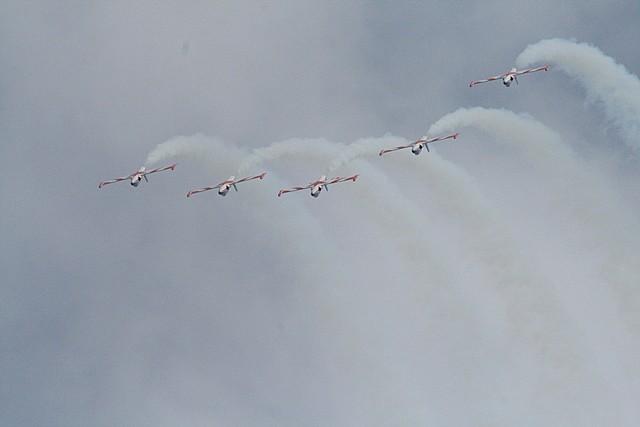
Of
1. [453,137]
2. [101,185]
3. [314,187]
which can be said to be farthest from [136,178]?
[453,137]

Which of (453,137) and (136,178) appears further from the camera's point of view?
(136,178)

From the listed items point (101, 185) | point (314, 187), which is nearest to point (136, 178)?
point (101, 185)

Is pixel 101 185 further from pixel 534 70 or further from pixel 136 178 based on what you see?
pixel 534 70

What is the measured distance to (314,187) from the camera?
156375 mm

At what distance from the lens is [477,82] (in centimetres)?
15725

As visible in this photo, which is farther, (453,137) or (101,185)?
(101,185)

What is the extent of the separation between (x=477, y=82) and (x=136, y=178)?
117 feet

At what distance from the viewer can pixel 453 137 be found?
15288cm

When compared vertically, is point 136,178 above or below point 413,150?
above

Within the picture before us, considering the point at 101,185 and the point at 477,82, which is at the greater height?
the point at 101,185

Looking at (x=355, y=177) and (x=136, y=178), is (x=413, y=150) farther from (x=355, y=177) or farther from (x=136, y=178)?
(x=136, y=178)

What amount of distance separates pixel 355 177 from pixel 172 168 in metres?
18.9

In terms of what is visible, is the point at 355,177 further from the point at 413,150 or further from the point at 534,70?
the point at 534,70

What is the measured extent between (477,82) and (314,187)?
1890cm
